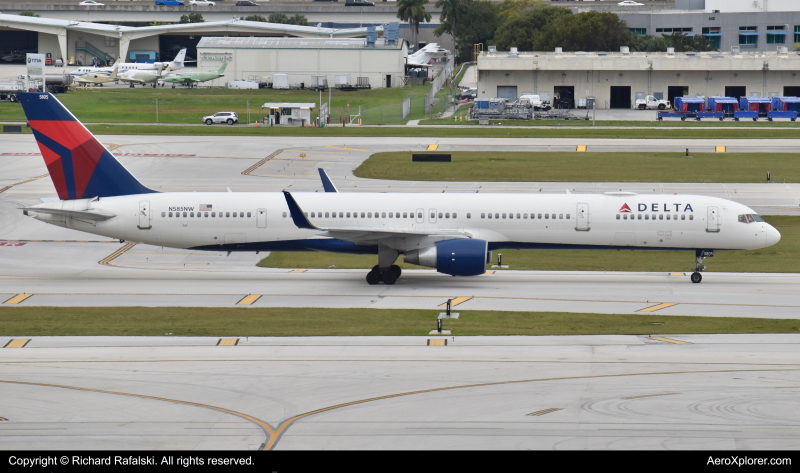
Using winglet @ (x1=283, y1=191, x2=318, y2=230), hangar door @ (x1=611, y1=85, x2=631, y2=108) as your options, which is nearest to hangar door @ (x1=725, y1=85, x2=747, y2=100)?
hangar door @ (x1=611, y1=85, x2=631, y2=108)

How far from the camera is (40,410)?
22188 mm

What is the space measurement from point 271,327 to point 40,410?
10.0 metres

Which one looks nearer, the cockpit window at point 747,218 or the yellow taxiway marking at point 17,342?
the yellow taxiway marking at point 17,342

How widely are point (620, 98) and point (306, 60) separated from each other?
4710 centimetres

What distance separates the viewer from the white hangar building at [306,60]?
443ft

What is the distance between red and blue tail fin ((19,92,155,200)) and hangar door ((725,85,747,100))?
3825 inches

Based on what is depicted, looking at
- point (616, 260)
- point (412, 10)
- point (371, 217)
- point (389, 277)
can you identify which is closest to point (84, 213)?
point (371, 217)

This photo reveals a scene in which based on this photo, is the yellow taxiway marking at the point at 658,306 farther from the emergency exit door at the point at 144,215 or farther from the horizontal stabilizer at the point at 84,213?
the horizontal stabilizer at the point at 84,213

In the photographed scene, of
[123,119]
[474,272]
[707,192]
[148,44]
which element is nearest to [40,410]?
[474,272]

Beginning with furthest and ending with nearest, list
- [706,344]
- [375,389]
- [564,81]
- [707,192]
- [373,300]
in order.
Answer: [564,81] < [707,192] < [373,300] < [706,344] < [375,389]

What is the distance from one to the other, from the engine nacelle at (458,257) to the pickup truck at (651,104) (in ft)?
281

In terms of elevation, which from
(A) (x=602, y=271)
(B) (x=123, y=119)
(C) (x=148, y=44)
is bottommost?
(A) (x=602, y=271)

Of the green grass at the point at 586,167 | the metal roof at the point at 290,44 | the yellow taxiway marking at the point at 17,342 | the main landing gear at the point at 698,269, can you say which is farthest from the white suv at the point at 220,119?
the yellow taxiway marking at the point at 17,342

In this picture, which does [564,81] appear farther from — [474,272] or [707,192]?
[474,272]
